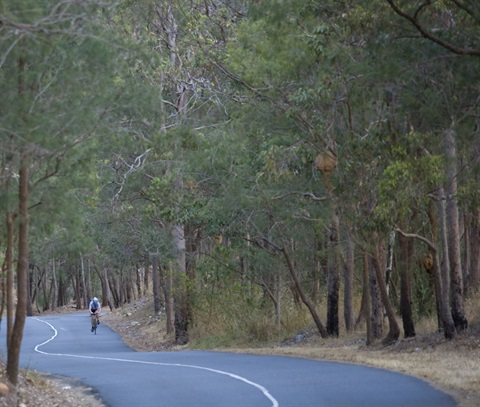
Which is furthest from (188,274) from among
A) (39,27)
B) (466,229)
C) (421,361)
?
(39,27)

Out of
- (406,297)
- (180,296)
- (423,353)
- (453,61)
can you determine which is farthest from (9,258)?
(180,296)

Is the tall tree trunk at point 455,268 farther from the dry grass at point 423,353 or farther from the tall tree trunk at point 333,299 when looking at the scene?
the tall tree trunk at point 333,299

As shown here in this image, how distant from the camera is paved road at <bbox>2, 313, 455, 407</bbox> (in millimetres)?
15953

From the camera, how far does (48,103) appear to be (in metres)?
15.7

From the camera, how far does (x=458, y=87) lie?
15188mm

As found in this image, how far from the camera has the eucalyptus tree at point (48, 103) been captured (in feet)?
47.6

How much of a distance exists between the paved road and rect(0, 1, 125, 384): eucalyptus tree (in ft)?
9.85

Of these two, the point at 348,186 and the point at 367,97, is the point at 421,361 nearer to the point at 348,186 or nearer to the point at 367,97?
the point at 348,186

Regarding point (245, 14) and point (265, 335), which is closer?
point (245, 14)

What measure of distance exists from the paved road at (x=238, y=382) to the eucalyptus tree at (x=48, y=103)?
3.00 m

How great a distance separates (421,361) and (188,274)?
63.8 ft

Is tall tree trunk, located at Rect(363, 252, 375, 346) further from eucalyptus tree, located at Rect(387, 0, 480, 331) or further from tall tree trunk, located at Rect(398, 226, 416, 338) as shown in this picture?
eucalyptus tree, located at Rect(387, 0, 480, 331)

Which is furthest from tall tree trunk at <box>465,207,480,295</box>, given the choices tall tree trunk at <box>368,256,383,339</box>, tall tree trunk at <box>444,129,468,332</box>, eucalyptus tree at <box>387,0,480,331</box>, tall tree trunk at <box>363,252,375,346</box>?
eucalyptus tree at <box>387,0,480,331</box>

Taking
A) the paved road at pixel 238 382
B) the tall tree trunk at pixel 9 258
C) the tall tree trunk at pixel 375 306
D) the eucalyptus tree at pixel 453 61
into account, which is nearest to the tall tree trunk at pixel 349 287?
the tall tree trunk at pixel 375 306
